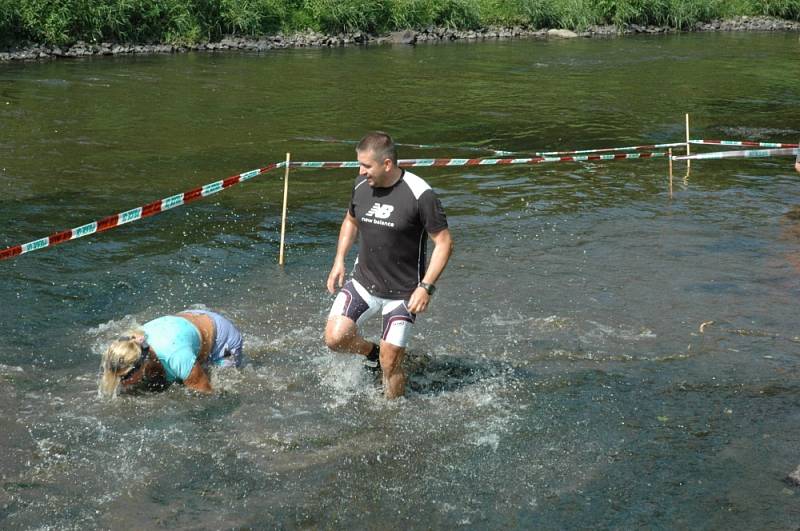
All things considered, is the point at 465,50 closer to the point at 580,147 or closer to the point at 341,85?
the point at 341,85

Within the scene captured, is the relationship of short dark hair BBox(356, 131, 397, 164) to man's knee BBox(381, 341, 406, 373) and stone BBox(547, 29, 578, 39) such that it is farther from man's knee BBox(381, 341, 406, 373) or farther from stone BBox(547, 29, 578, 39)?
stone BBox(547, 29, 578, 39)

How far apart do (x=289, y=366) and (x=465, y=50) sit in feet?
99.1

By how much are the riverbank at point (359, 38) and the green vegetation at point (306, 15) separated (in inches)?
15.5

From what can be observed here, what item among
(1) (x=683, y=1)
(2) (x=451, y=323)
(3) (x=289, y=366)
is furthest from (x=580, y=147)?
(1) (x=683, y=1)

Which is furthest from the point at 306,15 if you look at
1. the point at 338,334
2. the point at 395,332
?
the point at 395,332

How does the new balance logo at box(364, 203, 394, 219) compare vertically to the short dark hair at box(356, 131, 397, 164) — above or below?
below

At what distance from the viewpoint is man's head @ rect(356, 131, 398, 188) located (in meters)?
6.78

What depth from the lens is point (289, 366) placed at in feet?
27.5

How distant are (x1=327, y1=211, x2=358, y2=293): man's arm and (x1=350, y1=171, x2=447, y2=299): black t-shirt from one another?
0.54 feet

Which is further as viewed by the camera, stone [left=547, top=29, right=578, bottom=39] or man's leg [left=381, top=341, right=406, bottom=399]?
stone [left=547, top=29, right=578, bottom=39]

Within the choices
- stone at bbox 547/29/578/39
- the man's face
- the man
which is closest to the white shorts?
the man

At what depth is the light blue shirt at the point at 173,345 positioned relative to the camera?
706 cm

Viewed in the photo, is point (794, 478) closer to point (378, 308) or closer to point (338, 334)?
point (378, 308)

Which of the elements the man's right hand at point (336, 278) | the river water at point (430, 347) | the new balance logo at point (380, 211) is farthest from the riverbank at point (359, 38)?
the new balance logo at point (380, 211)
